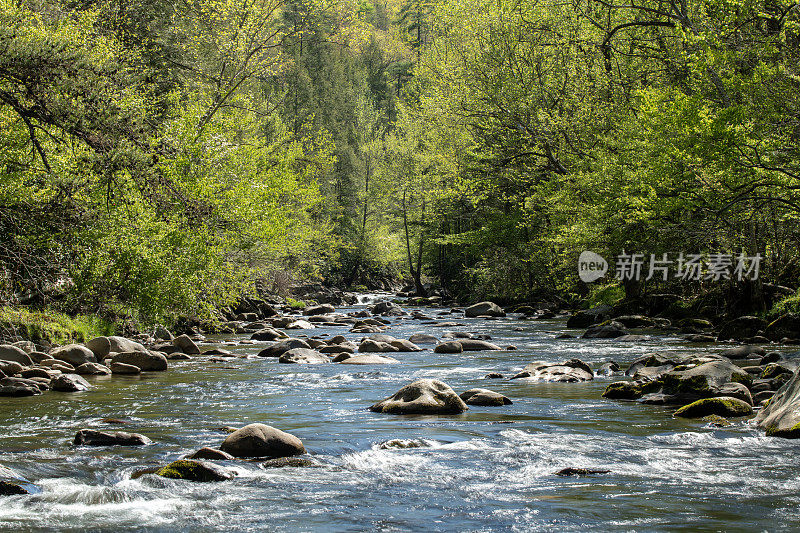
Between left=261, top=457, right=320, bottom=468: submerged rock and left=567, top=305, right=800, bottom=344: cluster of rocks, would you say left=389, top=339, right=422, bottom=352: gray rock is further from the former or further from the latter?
left=261, top=457, right=320, bottom=468: submerged rock

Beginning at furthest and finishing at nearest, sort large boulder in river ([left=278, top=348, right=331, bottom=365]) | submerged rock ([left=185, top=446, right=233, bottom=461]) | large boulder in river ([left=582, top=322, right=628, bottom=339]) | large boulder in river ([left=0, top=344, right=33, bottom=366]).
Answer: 1. large boulder in river ([left=582, top=322, right=628, bottom=339])
2. large boulder in river ([left=278, top=348, right=331, bottom=365])
3. large boulder in river ([left=0, top=344, right=33, bottom=366])
4. submerged rock ([left=185, top=446, right=233, bottom=461])

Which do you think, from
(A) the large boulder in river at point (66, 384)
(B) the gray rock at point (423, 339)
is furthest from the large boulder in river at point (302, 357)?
(A) the large boulder in river at point (66, 384)

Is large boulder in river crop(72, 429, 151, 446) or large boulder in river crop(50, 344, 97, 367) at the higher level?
large boulder in river crop(50, 344, 97, 367)

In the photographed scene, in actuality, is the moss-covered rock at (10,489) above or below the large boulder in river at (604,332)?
below

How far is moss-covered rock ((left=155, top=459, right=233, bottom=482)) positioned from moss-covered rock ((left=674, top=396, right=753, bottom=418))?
5714 mm

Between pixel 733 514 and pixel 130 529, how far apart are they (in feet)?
14.1

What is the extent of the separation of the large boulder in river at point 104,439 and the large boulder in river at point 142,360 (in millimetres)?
6166

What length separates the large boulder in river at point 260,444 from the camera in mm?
7027

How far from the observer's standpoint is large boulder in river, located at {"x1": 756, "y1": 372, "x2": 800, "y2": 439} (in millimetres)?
7457

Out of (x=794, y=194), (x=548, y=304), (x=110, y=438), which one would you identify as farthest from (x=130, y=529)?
(x=548, y=304)

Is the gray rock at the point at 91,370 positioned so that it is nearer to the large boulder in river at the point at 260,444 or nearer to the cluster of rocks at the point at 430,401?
the cluster of rocks at the point at 430,401

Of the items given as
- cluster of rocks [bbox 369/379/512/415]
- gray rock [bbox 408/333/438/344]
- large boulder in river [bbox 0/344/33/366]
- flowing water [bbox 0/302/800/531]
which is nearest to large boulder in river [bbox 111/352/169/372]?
large boulder in river [bbox 0/344/33/366]

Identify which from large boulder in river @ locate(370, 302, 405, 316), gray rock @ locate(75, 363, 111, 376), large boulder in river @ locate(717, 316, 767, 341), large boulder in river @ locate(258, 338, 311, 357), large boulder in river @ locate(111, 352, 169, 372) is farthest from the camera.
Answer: large boulder in river @ locate(370, 302, 405, 316)

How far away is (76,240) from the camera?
576 inches
